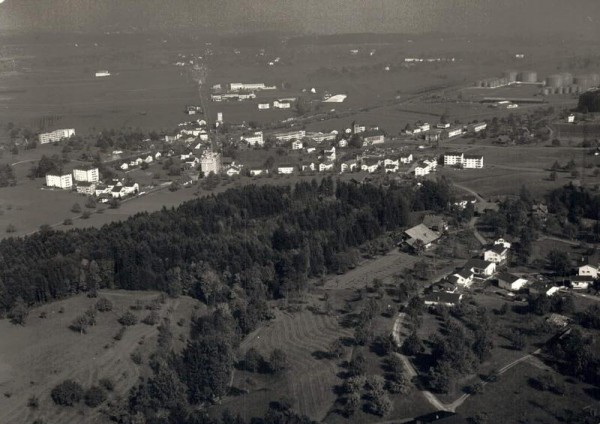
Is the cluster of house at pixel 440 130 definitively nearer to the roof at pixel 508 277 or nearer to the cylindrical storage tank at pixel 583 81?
the cylindrical storage tank at pixel 583 81

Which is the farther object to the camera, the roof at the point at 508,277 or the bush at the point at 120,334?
the roof at the point at 508,277

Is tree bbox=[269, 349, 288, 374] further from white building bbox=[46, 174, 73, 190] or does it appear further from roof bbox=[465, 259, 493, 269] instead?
white building bbox=[46, 174, 73, 190]

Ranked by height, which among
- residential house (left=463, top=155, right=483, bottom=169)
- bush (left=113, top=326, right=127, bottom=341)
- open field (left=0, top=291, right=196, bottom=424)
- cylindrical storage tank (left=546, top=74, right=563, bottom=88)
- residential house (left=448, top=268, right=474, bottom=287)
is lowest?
residential house (left=463, top=155, right=483, bottom=169)

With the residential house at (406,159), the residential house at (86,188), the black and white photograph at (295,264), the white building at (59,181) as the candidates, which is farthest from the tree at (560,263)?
the white building at (59,181)

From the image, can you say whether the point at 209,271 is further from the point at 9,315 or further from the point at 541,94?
the point at 541,94

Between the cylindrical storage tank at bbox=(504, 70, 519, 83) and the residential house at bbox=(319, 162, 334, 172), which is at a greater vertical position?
the cylindrical storage tank at bbox=(504, 70, 519, 83)

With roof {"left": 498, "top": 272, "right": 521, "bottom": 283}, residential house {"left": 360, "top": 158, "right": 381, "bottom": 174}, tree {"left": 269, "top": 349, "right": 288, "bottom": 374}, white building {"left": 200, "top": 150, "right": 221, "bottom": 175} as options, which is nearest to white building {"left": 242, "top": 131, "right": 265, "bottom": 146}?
white building {"left": 200, "top": 150, "right": 221, "bottom": 175}
